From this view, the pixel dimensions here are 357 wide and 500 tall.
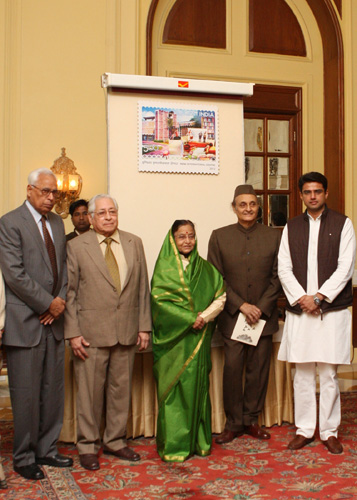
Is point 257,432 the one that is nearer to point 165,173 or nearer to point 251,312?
point 251,312

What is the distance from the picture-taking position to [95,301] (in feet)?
11.4

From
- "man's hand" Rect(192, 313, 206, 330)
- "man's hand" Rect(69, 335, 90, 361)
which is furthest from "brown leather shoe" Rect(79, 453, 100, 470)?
"man's hand" Rect(192, 313, 206, 330)

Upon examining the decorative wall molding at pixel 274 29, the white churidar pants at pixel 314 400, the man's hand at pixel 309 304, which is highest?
the decorative wall molding at pixel 274 29

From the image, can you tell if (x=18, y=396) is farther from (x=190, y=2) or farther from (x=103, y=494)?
(x=190, y=2)

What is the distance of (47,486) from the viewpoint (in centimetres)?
311

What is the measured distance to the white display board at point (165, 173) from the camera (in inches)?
164

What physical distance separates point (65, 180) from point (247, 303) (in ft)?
7.45

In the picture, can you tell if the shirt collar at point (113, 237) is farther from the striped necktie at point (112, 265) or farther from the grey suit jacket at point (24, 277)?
the grey suit jacket at point (24, 277)

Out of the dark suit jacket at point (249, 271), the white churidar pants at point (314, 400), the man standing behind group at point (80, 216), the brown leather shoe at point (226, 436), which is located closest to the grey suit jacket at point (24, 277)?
the dark suit jacket at point (249, 271)

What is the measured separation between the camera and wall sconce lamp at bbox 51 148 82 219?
17.5ft

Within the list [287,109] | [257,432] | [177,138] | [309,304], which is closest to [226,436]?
[257,432]

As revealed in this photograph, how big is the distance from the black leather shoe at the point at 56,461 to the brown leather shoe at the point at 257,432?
47.0 inches

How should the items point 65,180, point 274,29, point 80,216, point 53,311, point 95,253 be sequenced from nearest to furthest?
point 53,311
point 95,253
point 80,216
point 65,180
point 274,29

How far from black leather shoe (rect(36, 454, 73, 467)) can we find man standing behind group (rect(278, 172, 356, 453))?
1323 millimetres
